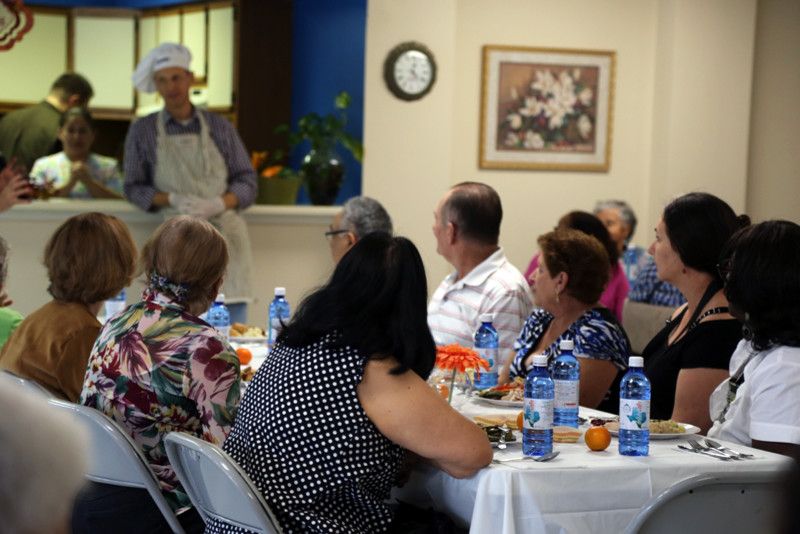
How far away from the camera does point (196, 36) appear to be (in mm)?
8039

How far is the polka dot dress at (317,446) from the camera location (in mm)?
2484

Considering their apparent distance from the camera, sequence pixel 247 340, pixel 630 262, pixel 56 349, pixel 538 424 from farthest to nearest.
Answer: pixel 630 262
pixel 247 340
pixel 56 349
pixel 538 424

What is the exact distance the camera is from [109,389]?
2.90 m

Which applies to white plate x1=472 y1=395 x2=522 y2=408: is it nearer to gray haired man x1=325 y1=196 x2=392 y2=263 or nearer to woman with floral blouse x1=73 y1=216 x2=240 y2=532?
woman with floral blouse x1=73 y1=216 x2=240 y2=532

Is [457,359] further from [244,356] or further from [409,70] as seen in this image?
[409,70]

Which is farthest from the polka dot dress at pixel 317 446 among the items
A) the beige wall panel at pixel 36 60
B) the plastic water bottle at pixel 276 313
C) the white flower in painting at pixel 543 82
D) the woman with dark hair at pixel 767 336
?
the beige wall panel at pixel 36 60

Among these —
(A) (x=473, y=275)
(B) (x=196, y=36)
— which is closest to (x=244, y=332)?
(A) (x=473, y=275)

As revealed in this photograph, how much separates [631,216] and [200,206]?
240 cm

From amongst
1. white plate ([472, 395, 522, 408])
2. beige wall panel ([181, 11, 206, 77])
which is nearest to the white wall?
beige wall panel ([181, 11, 206, 77])

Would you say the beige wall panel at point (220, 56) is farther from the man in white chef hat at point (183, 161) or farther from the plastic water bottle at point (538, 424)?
the plastic water bottle at point (538, 424)

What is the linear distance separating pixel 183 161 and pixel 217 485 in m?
3.86

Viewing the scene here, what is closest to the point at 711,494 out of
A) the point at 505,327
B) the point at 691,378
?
the point at 691,378

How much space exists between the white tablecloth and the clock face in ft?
15.3

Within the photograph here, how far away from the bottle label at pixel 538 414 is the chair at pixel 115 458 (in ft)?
2.85
